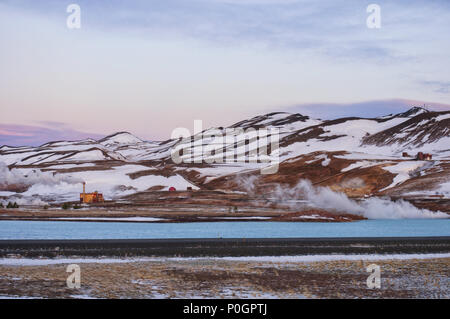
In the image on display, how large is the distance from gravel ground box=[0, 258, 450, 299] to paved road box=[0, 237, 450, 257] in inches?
152

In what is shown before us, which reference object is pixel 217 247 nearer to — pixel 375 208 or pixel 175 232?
pixel 175 232

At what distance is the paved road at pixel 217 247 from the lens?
4175cm

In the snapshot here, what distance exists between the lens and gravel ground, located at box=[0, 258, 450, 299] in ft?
89.5

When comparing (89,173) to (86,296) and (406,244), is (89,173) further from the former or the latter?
(86,296)

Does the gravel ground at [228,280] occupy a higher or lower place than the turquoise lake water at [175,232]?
higher

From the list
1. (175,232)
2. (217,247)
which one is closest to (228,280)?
(217,247)

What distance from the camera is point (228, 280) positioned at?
31188 millimetres

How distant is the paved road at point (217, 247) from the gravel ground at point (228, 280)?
3872 mm

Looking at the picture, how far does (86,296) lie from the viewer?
26188 mm
